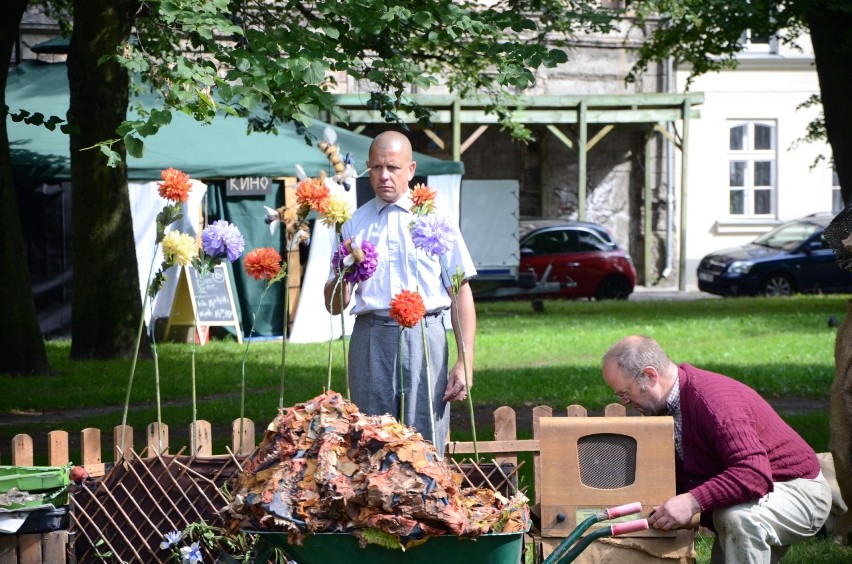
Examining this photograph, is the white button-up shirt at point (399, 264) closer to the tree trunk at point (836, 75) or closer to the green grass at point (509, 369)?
the green grass at point (509, 369)

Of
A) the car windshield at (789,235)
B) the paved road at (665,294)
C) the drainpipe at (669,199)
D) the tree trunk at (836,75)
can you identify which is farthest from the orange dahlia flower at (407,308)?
the drainpipe at (669,199)

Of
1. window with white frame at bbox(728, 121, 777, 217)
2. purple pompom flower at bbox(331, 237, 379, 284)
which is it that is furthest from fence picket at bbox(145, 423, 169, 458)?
window with white frame at bbox(728, 121, 777, 217)

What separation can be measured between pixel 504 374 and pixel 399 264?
6.95 metres

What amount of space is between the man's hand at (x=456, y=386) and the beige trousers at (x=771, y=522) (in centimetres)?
101

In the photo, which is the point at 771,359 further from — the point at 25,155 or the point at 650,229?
the point at 650,229

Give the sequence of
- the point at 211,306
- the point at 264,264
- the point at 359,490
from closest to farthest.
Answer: the point at 359,490 → the point at 264,264 → the point at 211,306

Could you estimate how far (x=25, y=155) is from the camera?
14.7m

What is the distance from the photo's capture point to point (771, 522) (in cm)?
396

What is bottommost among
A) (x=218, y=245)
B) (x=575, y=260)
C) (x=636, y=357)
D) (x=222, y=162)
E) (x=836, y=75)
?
(x=575, y=260)

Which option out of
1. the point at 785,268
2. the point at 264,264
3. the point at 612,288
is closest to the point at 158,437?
the point at 264,264

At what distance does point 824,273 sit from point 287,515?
20759 mm

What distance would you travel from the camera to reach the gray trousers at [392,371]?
4.50 meters

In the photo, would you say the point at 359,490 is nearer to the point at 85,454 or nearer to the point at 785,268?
the point at 85,454

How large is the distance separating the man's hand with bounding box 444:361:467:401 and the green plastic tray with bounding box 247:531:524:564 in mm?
1613
